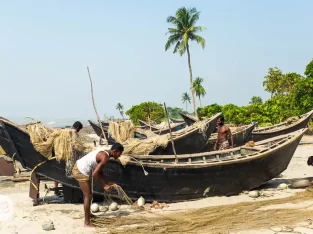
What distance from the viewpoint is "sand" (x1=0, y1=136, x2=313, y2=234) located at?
632 cm

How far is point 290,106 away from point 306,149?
677cm

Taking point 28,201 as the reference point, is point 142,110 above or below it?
above

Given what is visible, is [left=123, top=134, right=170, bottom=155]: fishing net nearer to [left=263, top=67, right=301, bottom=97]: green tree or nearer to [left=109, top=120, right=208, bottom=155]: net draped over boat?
[left=109, top=120, right=208, bottom=155]: net draped over boat

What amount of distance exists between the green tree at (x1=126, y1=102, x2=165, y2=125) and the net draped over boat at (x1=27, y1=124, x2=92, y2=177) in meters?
37.5

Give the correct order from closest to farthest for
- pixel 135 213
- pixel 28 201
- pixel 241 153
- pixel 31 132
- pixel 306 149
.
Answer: pixel 135 213 → pixel 31 132 → pixel 28 201 → pixel 241 153 → pixel 306 149

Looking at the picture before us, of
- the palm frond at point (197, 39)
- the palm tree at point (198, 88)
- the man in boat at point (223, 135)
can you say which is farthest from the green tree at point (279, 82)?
the man in boat at point (223, 135)

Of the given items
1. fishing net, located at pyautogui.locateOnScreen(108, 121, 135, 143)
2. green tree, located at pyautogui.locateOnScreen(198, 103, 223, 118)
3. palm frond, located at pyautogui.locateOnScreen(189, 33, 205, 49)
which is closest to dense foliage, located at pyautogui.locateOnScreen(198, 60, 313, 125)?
green tree, located at pyautogui.locateOnScreen(198, 103, 223, 118)

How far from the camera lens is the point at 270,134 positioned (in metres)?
15.1

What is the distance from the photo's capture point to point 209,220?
6688mm

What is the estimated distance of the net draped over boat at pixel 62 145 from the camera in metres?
7.98

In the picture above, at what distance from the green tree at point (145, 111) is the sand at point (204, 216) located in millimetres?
37263

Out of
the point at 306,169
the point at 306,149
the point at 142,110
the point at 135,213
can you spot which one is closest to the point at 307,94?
the point at 306,149

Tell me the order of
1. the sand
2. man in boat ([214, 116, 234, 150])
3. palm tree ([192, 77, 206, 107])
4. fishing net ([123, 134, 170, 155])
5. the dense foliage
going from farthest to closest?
palm tree ([192, 77, 206, 107]), the dense foliage, man in boat ([214, 116, 234, 150]), fishing net ([123, 134, 170, 155]), the sand

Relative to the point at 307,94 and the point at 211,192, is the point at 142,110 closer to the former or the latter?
the point at 307,94
